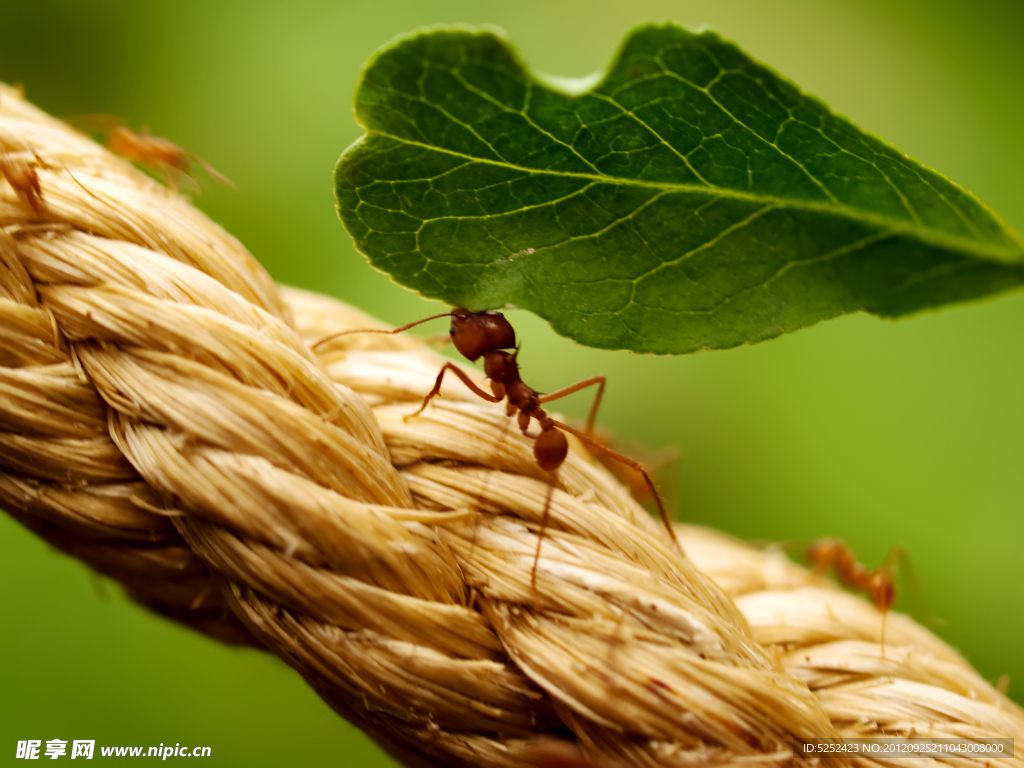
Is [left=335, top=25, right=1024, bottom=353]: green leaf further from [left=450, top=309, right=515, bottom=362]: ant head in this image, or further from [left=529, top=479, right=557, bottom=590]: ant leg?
[left=450, top=309, right=515, bottom=362]: ant head

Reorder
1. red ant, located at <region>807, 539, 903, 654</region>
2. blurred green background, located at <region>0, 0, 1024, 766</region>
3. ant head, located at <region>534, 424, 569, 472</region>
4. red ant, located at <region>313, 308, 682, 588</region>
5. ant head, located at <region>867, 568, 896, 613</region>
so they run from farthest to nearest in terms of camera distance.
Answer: red ant, located at <region>807, 539, 903, 654</region>
blurred green background, located at <region>0, 0, 1024, 766</region>
ant head, located at <region>867, 568, 896, 613</region>
red ant, located at <region>313, 308, 682, 588</region>
ant head, located at <region>534, 424, 569, 472</region>

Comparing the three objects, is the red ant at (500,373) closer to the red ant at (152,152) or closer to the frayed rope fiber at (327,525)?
the frayed rope fiber at (327,525)

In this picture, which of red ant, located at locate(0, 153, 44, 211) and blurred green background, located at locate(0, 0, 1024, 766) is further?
blurred green background, located at locate(0, 0, 1024, 766)

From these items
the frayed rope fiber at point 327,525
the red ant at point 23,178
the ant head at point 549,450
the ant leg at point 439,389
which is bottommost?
the frayed rope fiber at point 327,525

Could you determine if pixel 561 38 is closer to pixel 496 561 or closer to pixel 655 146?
pixel 655 146

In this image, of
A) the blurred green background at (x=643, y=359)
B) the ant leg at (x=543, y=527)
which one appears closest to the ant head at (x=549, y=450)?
the ant leg at (x=543, y=527)

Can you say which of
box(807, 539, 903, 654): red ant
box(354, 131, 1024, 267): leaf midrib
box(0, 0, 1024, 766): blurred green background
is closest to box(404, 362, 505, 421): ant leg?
box(354, 131, 1024, 267): leaf midrib
